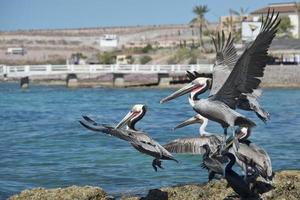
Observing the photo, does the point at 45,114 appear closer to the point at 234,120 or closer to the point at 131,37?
the point at 234,120

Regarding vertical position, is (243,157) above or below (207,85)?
below

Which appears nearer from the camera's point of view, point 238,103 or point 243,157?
point 243,157

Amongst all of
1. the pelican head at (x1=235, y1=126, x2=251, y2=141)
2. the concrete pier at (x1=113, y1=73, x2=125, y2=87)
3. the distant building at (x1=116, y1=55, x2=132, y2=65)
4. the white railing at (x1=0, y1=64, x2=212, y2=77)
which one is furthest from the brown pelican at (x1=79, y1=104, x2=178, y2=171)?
the distant building at (x1=116, y1=55, x2=132, y2=65)

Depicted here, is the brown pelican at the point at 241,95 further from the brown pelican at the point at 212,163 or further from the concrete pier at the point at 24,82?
the concrete pier at the point at 24,82

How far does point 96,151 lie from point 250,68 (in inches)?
542

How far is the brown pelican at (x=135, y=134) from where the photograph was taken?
1197cm

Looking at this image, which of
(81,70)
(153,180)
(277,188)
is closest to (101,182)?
(153,180)

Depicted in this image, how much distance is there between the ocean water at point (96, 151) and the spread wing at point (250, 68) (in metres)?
4.37

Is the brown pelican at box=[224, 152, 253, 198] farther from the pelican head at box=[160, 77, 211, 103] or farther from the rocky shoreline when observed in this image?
the pelican head at box=[160, 77, 211, 103]

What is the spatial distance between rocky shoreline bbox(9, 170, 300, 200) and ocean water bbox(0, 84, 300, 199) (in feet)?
13.8

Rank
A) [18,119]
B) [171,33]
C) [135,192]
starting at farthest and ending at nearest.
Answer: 1. [171,33]
2. [18,119]
3. [135,192]

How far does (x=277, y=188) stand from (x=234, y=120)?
1.29m

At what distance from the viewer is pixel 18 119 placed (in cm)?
4284

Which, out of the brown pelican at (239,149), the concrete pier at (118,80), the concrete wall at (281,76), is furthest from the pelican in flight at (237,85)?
the concrete pier at (118,80)
